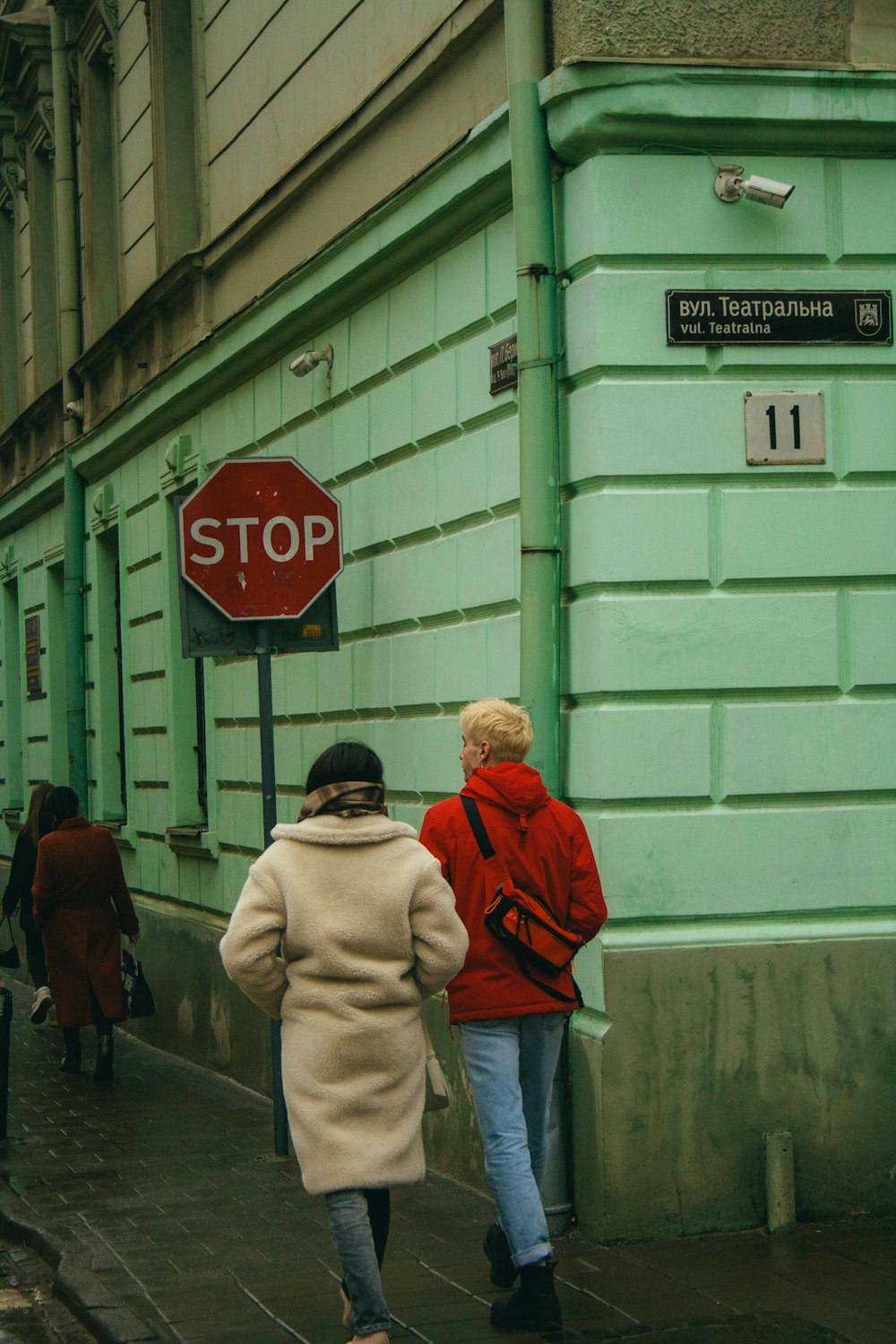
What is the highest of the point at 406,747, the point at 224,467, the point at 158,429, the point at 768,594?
the point at 158,429

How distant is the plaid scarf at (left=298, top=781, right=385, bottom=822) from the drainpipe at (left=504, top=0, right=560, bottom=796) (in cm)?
184

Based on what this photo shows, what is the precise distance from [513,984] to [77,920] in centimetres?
613

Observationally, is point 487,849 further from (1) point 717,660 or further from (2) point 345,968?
(1) point 717,660

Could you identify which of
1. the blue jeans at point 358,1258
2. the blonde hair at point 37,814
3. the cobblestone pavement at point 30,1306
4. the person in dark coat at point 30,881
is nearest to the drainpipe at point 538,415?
the blue jeans at point 358,1258

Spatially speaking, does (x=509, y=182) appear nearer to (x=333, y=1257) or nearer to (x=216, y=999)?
(x=333, y=1257)

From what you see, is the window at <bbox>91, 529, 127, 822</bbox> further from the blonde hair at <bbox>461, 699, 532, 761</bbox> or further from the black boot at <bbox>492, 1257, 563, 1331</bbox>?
the black boot at <bbox>492, 1257, 563, 1331</bbox>

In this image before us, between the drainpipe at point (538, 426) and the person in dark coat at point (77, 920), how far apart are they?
4.98 m

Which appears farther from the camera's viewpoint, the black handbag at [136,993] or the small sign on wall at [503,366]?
the black handbag at [136,993]

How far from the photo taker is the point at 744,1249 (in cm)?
643

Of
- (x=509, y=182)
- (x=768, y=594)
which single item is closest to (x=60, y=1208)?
(x=768, y=594)

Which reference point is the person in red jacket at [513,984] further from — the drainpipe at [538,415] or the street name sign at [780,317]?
the street name sign at [780,317]

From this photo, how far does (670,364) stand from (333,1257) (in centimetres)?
336

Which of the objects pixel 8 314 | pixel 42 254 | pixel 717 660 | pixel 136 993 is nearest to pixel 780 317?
pixel 717 660

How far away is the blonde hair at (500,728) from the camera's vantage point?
588 centimetres
